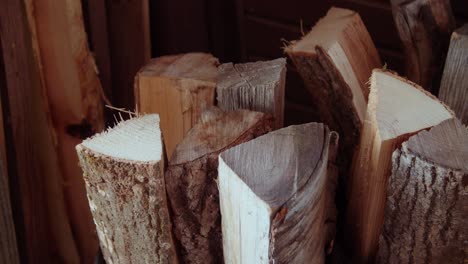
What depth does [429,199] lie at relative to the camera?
838 mm

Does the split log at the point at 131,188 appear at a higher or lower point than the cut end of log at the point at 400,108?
lower

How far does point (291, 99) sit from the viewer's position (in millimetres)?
1684

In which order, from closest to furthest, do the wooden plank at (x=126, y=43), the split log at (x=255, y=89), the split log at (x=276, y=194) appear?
the split log at (x=276, y=194), the split log at (x=255, y=89), the wooden plank at (x=126, y=43)

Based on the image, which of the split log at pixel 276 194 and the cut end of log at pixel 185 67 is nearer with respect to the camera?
the split log at pixel 276 194

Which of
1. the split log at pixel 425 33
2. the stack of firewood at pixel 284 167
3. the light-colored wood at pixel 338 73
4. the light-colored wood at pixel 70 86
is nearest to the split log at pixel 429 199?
the stack of firewood at pixel 284 167

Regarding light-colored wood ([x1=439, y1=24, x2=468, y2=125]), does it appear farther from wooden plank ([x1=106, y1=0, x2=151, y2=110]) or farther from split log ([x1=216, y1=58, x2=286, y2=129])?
wooden plank ([x1=106, y1=0, x2=151, y2=110])

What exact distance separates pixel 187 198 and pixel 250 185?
0.50ft

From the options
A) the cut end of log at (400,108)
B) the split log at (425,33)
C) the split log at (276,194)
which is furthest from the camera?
the split log at (425,33)

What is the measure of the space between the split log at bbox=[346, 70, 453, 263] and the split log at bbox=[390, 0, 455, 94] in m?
0.20

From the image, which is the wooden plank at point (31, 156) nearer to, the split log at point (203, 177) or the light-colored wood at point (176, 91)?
the light-colored wood at point (176, 91)

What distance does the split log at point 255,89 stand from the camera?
Answer: 0.99m

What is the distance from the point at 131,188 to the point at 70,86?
1.35 feet

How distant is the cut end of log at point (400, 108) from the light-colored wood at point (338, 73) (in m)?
0.09

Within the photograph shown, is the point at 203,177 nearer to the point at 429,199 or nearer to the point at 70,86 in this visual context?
the point at 429,199
